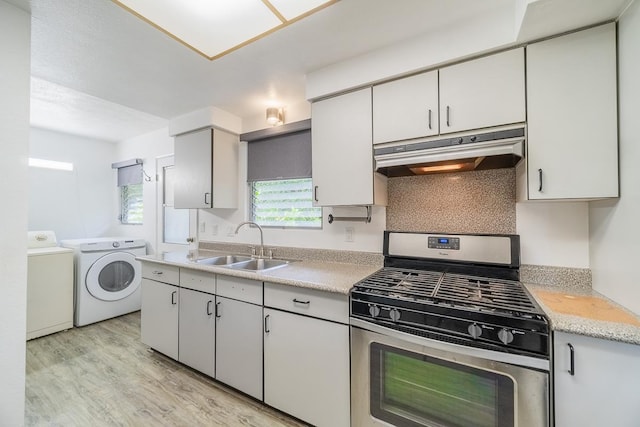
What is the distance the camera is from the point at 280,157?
2562 millimetres

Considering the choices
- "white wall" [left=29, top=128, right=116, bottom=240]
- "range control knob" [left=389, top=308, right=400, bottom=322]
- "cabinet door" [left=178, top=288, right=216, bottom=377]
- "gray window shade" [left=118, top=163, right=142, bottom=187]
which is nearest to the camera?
"range control knob" [left=389, top=308, right=400, bottom=322]

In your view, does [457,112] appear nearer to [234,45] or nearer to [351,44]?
[351,44]

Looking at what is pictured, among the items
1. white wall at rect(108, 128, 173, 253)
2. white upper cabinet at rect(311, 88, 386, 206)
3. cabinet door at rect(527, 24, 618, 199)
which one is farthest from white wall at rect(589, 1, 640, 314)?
white wall at rect(108, 128, 173, 253)

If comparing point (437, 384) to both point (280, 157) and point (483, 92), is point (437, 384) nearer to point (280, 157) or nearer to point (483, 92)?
point (483, 92)

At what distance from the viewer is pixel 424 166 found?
168 cm

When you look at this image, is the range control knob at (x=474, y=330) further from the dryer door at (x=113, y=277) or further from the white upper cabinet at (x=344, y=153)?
the dryer door at (x=113, y=277)

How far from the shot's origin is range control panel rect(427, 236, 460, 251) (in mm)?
1713

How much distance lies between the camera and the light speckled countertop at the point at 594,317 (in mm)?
951

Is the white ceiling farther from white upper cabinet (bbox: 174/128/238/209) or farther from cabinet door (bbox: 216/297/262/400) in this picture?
cabinet door (bbox: 216/297/262/400)

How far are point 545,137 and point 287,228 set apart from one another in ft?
6.40

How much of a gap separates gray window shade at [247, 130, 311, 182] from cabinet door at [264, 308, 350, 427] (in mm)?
1294

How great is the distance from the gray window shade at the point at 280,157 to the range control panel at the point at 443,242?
1178mm

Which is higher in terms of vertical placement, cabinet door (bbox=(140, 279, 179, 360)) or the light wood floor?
cabinet door (bbox=(140, 279, 179, 360))

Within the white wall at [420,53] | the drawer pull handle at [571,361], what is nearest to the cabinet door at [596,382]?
the drawer pull handle at [571,361]
